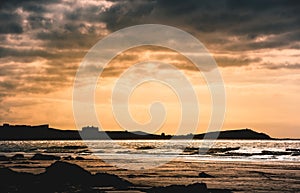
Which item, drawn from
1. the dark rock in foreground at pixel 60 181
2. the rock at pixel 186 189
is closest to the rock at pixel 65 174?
the dark rock in foreground at pixel 60 181

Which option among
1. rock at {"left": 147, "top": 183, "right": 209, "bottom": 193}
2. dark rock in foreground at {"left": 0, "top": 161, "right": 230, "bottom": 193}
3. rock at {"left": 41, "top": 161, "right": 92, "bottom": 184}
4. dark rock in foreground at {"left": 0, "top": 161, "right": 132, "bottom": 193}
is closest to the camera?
rock at {"left": 147, "top": 183, "right": 209, "bottom": 193}

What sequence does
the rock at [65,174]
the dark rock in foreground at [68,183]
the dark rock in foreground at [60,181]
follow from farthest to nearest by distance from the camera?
the rock at [65,174], the dark rock in foreground at [60,181], the dark rock in foreground at [68,183]

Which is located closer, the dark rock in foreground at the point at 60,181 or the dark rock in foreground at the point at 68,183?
the dark rock in foreground at the point at 68,183

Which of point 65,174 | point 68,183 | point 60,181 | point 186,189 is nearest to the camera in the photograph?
point 186,189

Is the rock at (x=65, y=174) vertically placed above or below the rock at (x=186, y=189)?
above

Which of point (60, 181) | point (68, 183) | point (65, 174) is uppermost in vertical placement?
point (65, 174)

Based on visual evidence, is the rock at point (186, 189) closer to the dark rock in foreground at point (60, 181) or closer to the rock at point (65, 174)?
the dark rock in foreground at point (60, 181)

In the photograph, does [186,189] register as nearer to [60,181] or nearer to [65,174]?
[60,181]

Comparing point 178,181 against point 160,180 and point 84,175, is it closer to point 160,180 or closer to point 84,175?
point 160,180

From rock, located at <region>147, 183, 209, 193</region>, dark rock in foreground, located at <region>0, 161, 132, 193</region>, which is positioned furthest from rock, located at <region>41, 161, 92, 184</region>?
rock, located at <region>147, 183, 209, 193</region>

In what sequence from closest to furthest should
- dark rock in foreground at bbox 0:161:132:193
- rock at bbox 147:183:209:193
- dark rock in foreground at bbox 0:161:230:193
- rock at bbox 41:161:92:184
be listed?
rock at bbox 147:183:209:193
dark rock in foreground at bbox 0:161:230:193
dark rock in foreground at bbox 0:161:132:193
rock at bbox 41:161:92:184

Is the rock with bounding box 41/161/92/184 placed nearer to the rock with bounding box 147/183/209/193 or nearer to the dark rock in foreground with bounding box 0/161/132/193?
the dark rock in foreground with bounding box 0/161/132/193

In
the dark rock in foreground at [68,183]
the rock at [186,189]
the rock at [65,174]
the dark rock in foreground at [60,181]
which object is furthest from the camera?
the rock at [65,174]

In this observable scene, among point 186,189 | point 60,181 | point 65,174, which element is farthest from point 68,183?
point 186,189
